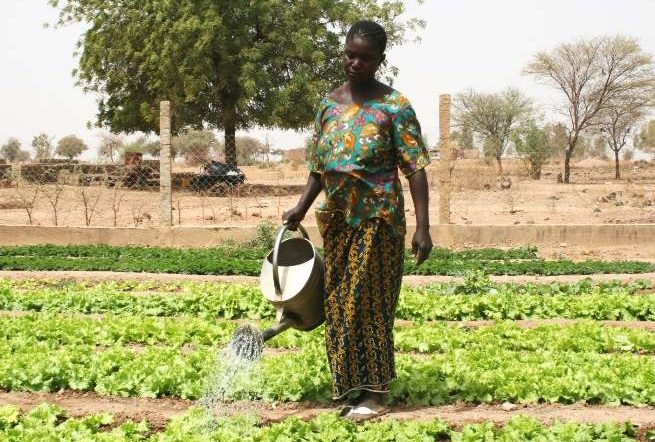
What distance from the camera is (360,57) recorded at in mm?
4902

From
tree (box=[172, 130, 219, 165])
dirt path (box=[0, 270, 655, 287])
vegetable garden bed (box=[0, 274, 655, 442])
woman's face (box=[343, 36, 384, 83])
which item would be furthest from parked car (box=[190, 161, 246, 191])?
woman's face (box=[343, 36, 384, 83])

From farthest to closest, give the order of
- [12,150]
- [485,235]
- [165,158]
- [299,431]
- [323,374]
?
[12,150]
[485,235]
[165,158]
[323,374]
[299,431]

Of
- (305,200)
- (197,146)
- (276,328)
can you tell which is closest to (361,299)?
(276,328)

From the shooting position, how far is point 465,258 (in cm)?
1330

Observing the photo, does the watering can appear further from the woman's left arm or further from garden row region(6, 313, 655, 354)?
garden row region(6, 313, 655, 354)

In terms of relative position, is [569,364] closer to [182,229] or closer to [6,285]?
[6,285]

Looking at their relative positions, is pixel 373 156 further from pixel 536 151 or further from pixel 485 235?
pixel 536 151

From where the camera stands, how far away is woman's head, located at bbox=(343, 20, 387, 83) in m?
4.88

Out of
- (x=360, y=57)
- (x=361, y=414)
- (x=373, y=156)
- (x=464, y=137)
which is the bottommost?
(x=361, y=414)

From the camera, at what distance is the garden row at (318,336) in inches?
270

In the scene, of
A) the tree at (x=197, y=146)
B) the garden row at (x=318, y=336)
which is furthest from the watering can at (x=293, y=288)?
the tree at (x=197, y=146)

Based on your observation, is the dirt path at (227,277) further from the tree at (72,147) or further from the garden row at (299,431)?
the tree at (72,147)

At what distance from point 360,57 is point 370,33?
0.46 feet

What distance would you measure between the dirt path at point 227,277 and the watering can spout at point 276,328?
593 cm
